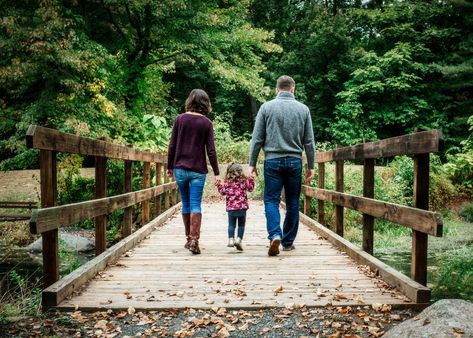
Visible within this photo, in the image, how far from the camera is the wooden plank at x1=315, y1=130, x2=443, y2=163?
3.48 m

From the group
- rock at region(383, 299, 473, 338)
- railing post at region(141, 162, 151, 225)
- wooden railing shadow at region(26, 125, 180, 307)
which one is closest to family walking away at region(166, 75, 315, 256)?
wooden railing shadow at region(26, 125, 180, 307)

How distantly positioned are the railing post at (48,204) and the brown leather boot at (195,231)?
2.08 metres

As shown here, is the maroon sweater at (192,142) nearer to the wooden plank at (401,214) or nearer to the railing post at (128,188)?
the railing post at (128,188)

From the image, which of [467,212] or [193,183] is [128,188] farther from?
[467,212]

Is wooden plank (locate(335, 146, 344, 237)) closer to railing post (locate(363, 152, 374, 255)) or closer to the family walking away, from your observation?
the family walking away

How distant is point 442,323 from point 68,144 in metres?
3.15

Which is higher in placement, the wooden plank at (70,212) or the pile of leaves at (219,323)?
the wooden plank at (70,212)

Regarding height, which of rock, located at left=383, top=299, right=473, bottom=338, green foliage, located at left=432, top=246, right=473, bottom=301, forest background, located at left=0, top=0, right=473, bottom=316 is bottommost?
green foliage, located at left=432, top=246, right=473, bottom=301

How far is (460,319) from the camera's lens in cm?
276

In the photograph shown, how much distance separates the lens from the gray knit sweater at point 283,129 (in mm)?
5469

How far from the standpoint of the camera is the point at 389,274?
418 centimetres

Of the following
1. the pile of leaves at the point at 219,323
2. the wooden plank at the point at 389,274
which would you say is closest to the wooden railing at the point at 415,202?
the wooden plank at the point at 389,274

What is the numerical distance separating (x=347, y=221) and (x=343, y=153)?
6461mm

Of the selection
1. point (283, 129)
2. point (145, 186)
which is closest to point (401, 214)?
point (283, 129)
